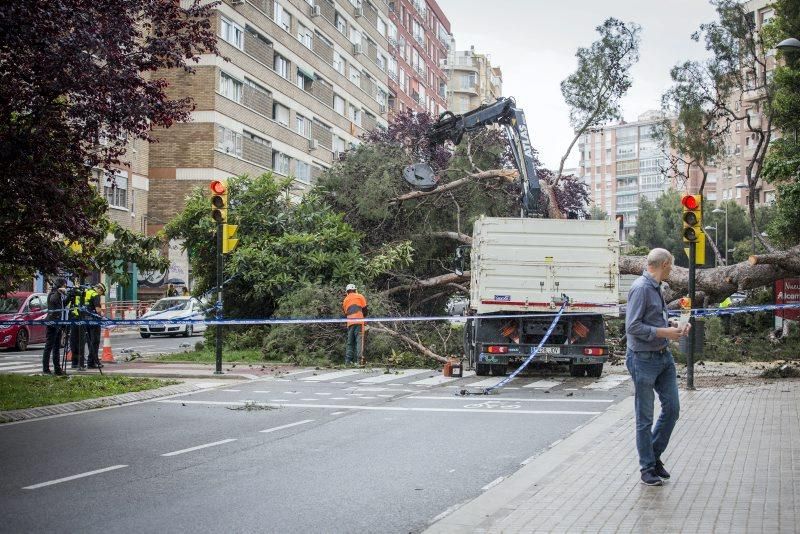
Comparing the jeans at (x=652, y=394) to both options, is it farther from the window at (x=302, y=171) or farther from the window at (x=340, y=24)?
the window at (x=340, y=24)

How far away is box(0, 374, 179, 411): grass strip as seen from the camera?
1327cm

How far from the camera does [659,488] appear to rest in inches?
282

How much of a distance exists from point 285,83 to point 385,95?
2260 centimetres

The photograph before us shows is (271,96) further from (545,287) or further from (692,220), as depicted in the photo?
(692,220)

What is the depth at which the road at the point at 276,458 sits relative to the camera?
6738mm

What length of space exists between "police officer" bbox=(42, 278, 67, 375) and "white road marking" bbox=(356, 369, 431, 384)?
561cm

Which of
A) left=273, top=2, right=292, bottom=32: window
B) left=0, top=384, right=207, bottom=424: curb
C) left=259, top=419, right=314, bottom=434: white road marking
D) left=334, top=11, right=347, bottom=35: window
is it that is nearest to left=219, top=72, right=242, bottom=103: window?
left=273, top=2, right=292, bottom=32: window

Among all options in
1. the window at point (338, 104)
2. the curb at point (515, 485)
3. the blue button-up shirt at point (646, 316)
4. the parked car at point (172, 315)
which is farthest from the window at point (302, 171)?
the blue button-up shirt at point (646, 316)

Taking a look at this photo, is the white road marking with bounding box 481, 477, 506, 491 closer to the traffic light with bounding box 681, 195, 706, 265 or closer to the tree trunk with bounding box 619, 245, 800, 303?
the traffic light with bounding box 681, 195, 706, 265

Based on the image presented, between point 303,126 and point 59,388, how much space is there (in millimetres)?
43596

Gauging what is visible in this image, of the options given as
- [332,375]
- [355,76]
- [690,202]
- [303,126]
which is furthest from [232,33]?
[690,202]

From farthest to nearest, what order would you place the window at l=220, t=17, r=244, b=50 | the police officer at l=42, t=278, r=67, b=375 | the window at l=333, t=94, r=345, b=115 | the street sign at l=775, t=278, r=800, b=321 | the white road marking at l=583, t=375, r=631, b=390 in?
1. the window at l=333, t=94, r=345, b=115
2. the window at l=220, t=17, r=244, b=50
3. the street sign at l=775, t=278, r=800, b=321
4. the police officer at l=42, t=278, r=67, b=375
5. the white road marking at l=583, t=375, r=631, b=390

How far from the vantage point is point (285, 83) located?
5400 centimetres

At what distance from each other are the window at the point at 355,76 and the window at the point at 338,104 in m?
2.85
